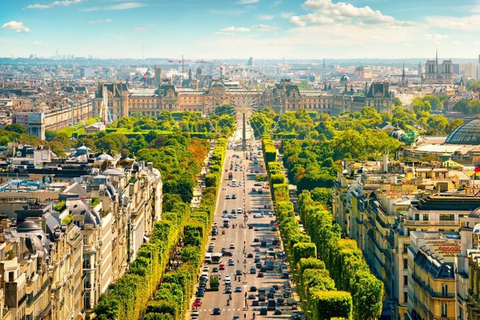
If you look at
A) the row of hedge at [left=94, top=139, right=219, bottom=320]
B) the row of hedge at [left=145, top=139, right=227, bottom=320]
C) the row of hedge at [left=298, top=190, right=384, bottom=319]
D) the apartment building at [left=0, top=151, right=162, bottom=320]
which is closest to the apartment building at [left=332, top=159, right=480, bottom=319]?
the row of hedge at [left=298, top=190, right=384, bottom=319]

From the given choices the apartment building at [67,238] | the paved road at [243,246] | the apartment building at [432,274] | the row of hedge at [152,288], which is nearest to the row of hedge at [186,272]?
the row of hedge at [152,288]

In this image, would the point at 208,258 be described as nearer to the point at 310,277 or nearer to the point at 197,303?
the point at 197,303

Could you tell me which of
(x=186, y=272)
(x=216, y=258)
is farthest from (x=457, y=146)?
(x=186, y=272)

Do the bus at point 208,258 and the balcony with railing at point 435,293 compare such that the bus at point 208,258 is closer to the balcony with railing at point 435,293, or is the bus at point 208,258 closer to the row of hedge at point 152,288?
the row of hedge at point 152,288

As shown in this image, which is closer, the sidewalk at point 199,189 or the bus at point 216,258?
the bus at point 216,258

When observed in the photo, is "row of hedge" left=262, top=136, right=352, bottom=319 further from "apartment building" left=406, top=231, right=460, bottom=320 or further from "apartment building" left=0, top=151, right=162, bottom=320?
"apartment building" left=0, top=151, right=162, bottom=320

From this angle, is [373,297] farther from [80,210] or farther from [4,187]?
[4,187]
